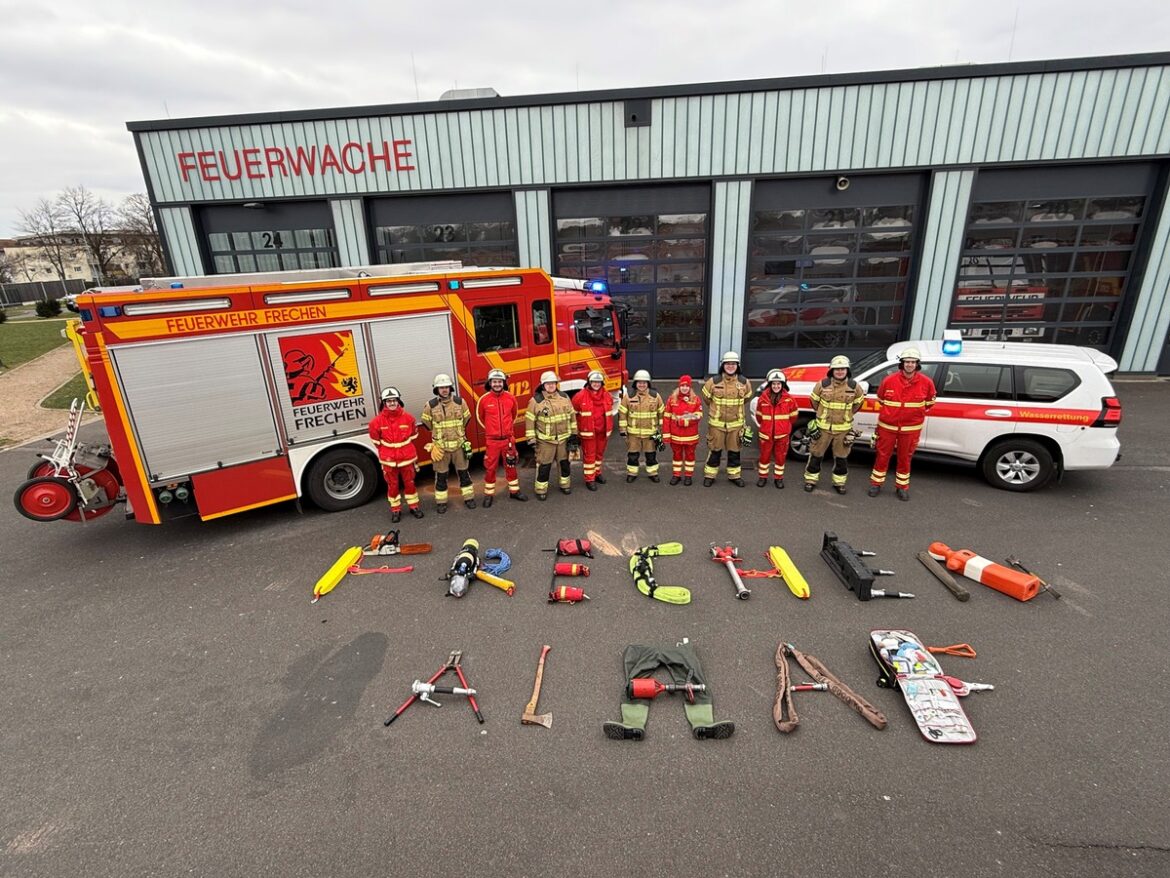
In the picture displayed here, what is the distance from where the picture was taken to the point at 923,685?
3795mm

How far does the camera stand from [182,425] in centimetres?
577

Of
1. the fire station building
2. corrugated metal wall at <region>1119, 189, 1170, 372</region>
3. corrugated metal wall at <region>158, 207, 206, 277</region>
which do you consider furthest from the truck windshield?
corrugated metal wall at <region>1119, 189, 1170, 372</region>

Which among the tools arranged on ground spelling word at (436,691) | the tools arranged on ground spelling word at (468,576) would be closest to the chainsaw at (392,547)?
the tools arranged on ground spelling word at (468,576)

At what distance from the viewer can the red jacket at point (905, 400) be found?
22.0ft

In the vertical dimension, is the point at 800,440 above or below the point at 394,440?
below

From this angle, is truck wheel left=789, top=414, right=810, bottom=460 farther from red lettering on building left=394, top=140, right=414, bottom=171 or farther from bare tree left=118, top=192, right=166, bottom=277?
bare tree left=118, top=192, right=166, bottom=277

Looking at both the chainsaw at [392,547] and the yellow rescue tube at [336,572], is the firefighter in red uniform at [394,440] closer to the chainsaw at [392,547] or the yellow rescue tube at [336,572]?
the chainsaw at [392,547]

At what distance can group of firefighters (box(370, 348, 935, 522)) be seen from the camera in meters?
6.73

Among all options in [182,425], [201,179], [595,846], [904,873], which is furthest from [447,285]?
[201,179]

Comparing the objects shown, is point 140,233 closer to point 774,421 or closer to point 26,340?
point 26,340

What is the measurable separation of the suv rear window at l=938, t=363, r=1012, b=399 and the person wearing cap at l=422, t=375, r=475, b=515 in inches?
248

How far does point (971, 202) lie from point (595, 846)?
15154 millimetres

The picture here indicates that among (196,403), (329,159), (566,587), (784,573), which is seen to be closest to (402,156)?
(329,159)

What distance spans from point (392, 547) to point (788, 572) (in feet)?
13.5
